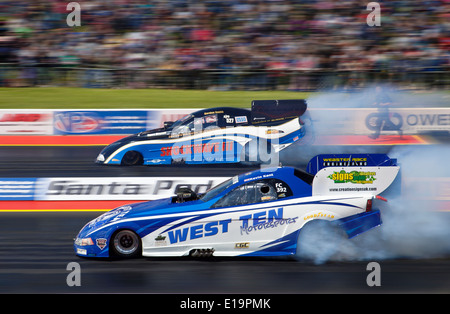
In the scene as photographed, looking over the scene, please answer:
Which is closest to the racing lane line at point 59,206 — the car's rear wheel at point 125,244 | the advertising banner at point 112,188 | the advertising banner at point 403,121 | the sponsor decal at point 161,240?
the advertising banner at point 112,188

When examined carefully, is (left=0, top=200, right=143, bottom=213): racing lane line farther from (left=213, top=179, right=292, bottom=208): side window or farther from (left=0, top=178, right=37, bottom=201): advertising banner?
(left=213, top=179, right=292, bottom=208): side window

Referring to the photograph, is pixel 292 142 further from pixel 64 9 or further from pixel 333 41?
pixel 64 9

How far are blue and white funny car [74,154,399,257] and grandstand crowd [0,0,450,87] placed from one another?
38.1 feet

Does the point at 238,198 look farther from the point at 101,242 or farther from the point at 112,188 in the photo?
the point at 112,188

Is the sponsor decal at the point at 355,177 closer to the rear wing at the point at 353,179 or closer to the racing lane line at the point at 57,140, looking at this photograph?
the rear wing at the point at 353,179

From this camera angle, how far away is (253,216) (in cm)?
661

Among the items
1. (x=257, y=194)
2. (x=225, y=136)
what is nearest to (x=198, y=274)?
(x=257, y=194)

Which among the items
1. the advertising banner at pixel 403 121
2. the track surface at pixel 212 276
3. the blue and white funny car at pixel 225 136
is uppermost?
the advertising banner at pixel 403 121

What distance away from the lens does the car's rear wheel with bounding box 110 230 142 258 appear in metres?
6.77

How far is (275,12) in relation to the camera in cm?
1883

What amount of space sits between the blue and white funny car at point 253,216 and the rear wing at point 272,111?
16.6 feet

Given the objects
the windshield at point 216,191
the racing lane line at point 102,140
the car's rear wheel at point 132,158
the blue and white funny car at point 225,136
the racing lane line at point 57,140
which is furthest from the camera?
the racing lane line at point 57,140

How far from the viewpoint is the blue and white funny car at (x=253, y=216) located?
21.7 ft

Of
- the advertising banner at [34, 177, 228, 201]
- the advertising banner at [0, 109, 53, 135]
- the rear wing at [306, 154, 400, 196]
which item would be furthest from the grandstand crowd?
the rear wing at [306, 154, 400, 196]
